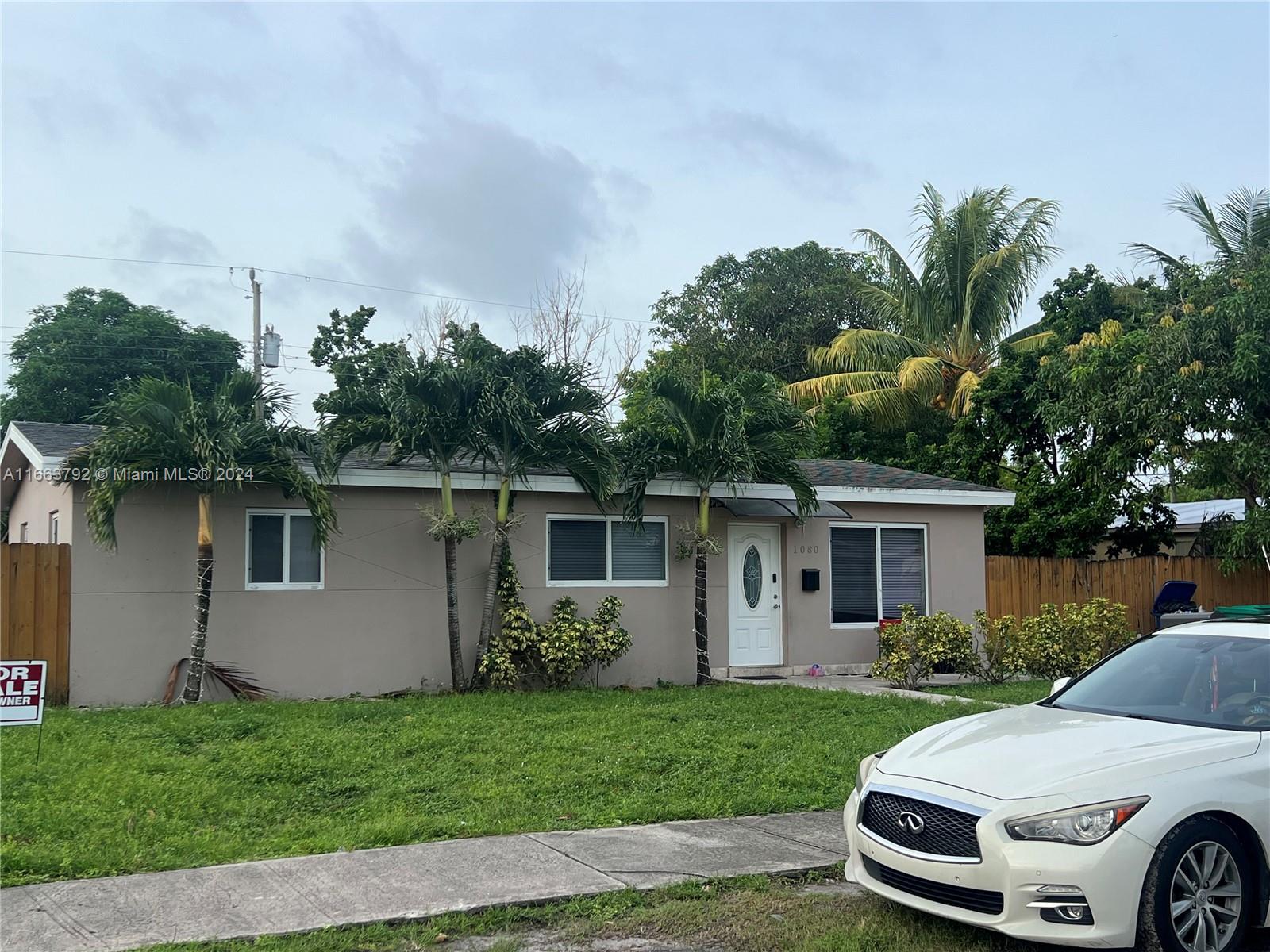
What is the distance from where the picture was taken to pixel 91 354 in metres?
35.8

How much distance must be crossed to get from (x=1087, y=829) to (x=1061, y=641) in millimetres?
11440

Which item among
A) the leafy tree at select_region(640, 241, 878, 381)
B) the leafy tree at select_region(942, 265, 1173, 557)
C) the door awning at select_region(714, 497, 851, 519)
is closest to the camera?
the door awning at select_region(714, 497, 851, 519)

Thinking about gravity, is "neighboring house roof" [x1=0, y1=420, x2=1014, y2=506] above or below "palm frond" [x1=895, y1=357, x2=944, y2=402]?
below

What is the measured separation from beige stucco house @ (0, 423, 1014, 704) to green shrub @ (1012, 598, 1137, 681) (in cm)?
196

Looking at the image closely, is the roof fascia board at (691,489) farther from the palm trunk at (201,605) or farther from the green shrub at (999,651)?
the green shrub at (999,651)

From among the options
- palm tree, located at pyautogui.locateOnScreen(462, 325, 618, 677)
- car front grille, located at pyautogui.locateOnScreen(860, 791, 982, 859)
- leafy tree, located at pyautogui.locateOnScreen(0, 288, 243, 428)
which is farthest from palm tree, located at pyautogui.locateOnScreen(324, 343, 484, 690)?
leafy tree, located at pyautogui.locateOnScreen(0, 288, 243, 428)

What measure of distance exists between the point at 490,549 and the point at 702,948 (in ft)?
30.9

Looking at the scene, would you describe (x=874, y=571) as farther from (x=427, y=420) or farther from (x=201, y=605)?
(x=201, y=605)

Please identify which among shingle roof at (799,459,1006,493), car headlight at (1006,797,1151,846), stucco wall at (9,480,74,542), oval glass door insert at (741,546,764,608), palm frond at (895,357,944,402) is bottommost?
car headlight at (1006,797,1151,846)

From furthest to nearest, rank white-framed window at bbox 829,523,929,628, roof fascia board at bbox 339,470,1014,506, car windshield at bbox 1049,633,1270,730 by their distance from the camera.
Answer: white-framed window at bbox 829,523,929,628
roof fascia board at bbox 339,470,1014,506
car windshield at bbox 1049,633,1270,730

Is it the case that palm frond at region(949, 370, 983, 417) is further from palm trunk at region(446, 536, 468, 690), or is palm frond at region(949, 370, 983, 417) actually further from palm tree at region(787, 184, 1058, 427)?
palm trunk at region(446, 536, 468, 690)

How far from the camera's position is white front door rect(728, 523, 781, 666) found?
1585 cm

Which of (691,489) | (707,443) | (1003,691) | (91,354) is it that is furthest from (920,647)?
(91,354)

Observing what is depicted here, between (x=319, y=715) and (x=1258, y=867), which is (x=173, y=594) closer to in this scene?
(x=319, y=715)
